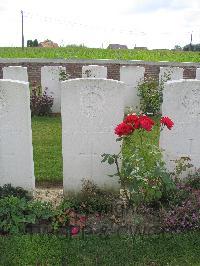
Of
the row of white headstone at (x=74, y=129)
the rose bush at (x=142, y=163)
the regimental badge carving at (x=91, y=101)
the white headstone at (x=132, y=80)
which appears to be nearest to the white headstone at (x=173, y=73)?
the white headstone at (x=132, y=80)

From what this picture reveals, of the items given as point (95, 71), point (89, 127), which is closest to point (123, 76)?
point (95, 71)

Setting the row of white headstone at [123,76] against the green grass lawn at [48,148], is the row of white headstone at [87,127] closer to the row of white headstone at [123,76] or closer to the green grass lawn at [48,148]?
the green grass lawn at [48,148]

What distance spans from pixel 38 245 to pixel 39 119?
6.49 metres

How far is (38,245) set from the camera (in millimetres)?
4469

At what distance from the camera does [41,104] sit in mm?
11016

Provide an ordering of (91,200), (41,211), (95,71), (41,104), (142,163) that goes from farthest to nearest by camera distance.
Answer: (95,71), (41,104), (91,200), (41,211), (142,163)

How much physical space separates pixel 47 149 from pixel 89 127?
267cm

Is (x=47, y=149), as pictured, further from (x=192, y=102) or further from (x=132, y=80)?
(x=132, y=80)

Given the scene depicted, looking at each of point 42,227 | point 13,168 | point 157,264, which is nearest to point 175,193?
point 157,264

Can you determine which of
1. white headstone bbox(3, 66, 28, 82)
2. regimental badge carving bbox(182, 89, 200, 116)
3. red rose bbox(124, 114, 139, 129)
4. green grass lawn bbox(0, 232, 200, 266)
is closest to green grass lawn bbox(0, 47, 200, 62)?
white headstone bbox(3, 66, 28, 82)

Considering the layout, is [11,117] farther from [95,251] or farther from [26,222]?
[95,251]

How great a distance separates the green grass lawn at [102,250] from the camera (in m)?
4.22

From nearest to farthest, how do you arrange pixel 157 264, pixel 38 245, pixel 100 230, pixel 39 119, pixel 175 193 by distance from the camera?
1. pixel 157 264
2. pixel 38 245
3. pixel 100 230
4. pixel 175 193
5. pixel 39 119

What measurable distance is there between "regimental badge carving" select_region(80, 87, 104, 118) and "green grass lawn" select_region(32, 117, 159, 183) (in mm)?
608
